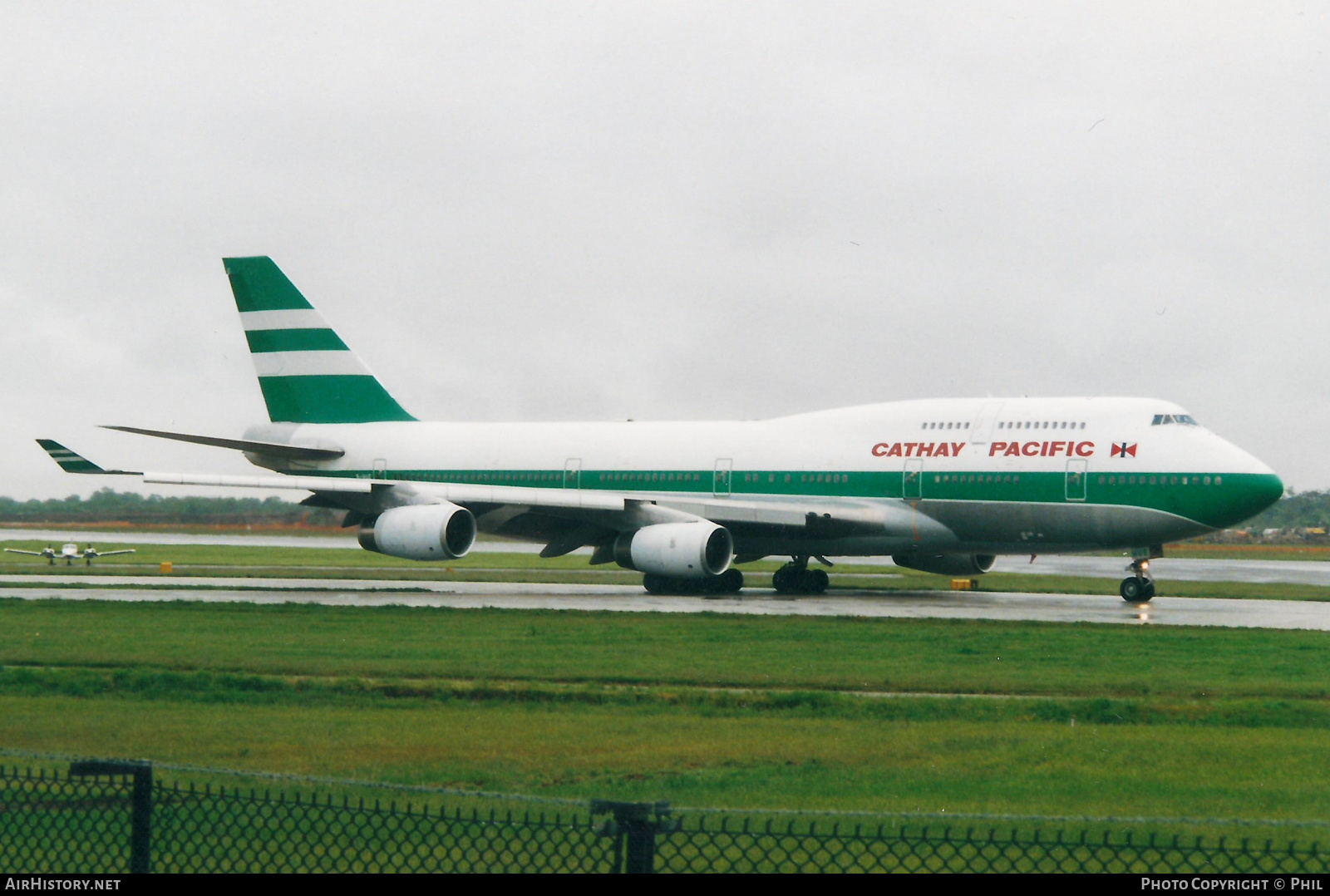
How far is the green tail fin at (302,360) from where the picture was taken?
44.8 meters

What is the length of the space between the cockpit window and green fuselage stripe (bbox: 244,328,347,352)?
2406 cm

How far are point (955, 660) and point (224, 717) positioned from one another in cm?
994

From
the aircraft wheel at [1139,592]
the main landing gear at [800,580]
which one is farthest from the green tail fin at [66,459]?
the aircraft wheel at [1139,592]

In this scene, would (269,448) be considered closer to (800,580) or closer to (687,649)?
(800,580)

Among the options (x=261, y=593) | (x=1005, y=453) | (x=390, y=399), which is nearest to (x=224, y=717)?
(x=261, y=593)

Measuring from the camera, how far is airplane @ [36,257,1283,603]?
32.8 metres

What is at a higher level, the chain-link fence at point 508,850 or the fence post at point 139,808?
Answer: the fence post at point 139,808

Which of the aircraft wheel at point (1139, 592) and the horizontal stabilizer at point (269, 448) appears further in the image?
the horizontal stabilizer at point (269, 448)

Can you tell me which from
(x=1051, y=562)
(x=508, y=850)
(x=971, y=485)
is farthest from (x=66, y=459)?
(x=1051, y=562)

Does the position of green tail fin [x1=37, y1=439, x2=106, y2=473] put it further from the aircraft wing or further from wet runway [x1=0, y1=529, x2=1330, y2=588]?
wet runway [x1=0, y1=529, x2=1330, y2=588]

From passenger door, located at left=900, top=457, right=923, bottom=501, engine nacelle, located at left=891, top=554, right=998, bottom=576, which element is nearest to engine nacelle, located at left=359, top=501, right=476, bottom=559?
passenger door, located at left=900, top=457, right=923, bottom=501

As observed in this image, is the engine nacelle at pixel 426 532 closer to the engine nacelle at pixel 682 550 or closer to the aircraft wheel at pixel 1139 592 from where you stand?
the engine nacelle at pixel 682 550

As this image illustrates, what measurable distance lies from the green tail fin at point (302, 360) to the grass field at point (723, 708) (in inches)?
782

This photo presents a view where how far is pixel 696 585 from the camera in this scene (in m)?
37.8
